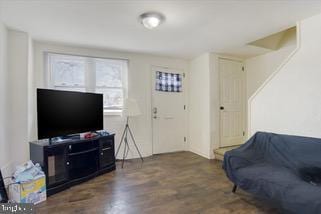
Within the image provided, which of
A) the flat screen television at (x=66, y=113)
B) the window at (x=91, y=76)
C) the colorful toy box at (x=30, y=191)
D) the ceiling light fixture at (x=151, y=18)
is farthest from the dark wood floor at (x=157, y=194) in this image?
the ceiling light fixture at (x=151, y=18)

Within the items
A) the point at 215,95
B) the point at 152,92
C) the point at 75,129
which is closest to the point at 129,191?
the point at 75,129

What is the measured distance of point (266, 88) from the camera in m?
3.12

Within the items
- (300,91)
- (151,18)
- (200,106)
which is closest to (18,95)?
(151,18)

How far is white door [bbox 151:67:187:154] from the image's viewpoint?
4656mm

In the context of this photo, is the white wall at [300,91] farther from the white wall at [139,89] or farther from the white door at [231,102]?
the white wall at [139,89]

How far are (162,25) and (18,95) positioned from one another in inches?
97.0

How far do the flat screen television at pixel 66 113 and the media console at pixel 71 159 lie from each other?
0.60 feet

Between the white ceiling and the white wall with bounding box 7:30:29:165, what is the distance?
0.26m

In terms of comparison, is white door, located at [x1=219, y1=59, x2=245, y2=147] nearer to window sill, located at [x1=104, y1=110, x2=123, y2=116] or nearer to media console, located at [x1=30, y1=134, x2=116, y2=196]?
window sill, located at [x1=104, y1=110, x2=123, y2=116]

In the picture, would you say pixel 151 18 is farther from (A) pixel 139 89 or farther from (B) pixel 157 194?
(B) pixel 157 194

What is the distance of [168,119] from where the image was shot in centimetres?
482

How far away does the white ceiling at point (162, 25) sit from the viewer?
7.52ft

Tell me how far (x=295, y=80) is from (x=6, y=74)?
4178mm

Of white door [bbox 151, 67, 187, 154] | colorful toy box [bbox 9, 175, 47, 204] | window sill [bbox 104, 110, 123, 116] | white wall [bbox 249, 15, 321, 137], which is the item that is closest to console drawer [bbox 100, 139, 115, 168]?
window sill [bbox 104, 110, 123, 116]
